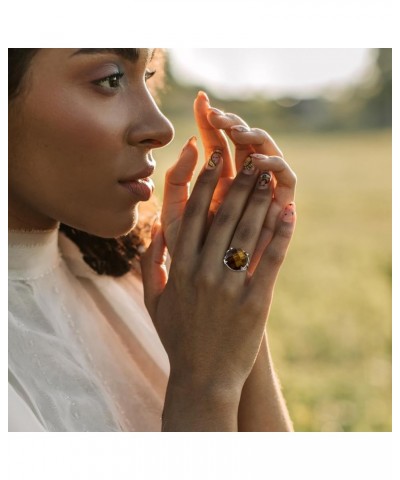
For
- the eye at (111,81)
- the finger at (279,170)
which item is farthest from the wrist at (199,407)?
the eye at (111,81)

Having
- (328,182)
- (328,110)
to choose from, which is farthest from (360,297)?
(328,110)

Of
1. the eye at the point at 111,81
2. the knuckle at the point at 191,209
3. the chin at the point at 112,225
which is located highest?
the eye at the point at 111,81

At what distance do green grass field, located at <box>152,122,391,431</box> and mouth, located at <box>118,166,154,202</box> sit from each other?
2902mm

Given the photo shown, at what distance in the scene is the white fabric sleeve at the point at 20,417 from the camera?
1715 millimetres

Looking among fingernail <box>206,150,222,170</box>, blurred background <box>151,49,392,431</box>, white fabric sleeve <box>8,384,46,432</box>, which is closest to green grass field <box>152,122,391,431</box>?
blurred background <box>151,49,392,431</box>

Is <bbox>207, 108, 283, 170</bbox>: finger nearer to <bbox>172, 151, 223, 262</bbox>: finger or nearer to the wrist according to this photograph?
<bbox>172, 151, 223, 262</bbox>: finger

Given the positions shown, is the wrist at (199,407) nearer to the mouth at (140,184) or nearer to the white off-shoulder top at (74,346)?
the white off-shoulder top at (74,346)

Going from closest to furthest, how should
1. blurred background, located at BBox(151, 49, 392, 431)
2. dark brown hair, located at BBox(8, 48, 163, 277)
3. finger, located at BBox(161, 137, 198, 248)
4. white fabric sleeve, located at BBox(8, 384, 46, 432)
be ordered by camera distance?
1. white fabric sleeve, located at BBox(8, 384, 46, 432)
2. finger, located at BBox(161, 137, 198, 248)
3. dark brown hair, located at BBox(8, 48, 163, 277)
4. blurred background, located at BBox(151, 49, 392, 431)

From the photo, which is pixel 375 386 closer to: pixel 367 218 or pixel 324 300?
pixel 324 300

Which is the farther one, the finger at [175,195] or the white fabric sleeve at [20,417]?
the finger at [175,195]

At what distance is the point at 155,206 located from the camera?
248 cm

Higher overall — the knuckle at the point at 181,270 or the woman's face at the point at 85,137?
the woman's face at the point at 85,137

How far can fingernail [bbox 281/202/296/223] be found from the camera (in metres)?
1.95

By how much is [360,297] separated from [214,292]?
20.0 feet
